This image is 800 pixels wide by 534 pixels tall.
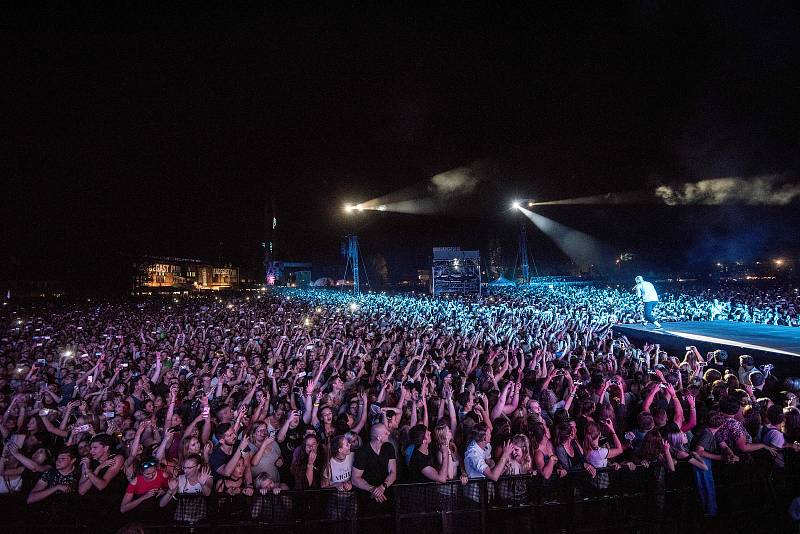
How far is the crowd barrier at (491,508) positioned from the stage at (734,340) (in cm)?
510

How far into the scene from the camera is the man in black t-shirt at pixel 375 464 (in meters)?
3.27

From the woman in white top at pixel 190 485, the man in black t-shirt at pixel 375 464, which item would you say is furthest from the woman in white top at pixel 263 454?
the man in black t-shirt at pixel 375 464

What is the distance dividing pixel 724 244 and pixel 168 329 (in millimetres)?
47951

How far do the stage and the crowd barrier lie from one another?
510 centimetres

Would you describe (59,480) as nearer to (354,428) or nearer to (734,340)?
(354,428)

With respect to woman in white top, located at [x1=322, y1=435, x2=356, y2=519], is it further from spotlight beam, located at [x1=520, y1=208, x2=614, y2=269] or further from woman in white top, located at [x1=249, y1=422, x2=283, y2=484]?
spotlight beam, located at [x1=520, y1=208, x2=614, y2=269]

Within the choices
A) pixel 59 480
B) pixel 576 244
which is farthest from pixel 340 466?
→ pixel 576 244

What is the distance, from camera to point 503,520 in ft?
10.6

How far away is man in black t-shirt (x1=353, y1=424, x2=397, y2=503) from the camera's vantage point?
3266mm

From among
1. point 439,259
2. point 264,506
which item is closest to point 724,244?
point 439,259

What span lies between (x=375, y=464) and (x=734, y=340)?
381 inches

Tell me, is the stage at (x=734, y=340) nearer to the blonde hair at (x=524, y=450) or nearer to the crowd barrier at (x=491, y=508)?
the crowd barrier at (x=491, y=508)

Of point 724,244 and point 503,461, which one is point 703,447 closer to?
point 503,461

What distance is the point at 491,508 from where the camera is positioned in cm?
312
